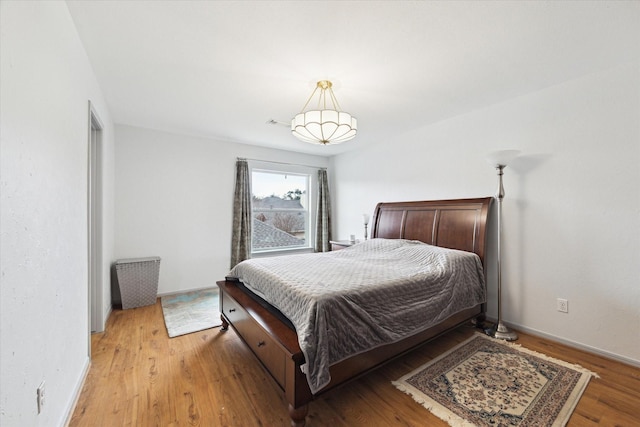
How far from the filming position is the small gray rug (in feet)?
8.96

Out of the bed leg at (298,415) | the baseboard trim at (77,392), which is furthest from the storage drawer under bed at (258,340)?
the baseboard trim at (77,392)

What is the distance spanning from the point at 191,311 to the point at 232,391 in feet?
5.53

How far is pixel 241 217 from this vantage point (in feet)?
14.2

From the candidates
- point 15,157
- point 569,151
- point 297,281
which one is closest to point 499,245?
point 569,151

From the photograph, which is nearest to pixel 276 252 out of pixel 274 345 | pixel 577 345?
pixel 274 345

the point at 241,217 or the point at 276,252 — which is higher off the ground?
the point at 241,217

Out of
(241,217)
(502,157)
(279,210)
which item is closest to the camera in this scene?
(502,157)

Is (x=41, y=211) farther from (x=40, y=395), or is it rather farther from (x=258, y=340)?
(x=258, y=340)

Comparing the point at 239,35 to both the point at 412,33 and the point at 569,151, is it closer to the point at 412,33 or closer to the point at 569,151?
the point at 412,33

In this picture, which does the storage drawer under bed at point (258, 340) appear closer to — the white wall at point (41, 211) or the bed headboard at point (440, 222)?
the white wall at point (41, 211)

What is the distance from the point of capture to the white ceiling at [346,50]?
1.57 meters

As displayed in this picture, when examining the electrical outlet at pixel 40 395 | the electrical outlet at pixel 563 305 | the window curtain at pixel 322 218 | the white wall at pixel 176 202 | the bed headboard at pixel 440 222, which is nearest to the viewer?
the electrical outlet at pixel 40 395

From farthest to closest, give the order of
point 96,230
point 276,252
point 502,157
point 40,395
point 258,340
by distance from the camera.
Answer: point 276,252
point 96,230
point 502,157
point 258,340
point 40,395

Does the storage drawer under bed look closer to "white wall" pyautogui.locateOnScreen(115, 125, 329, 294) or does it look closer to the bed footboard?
the bed footboard
